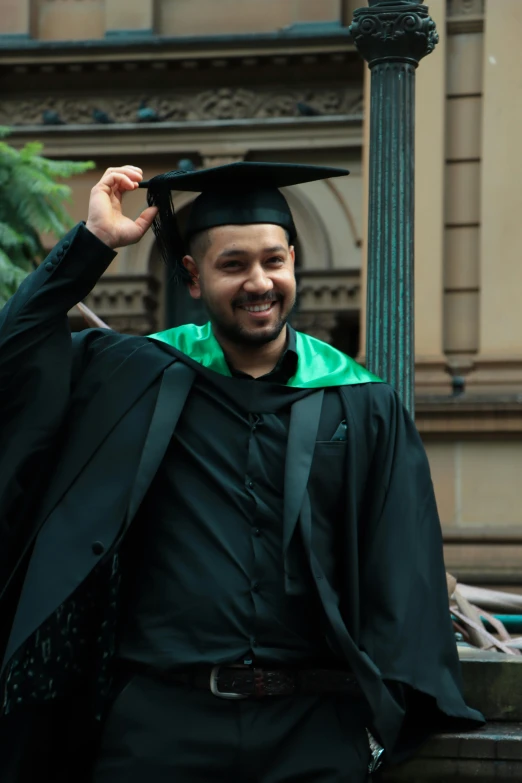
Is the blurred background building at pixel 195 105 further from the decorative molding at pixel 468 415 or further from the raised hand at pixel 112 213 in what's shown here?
the raised hand at pixel 112 213

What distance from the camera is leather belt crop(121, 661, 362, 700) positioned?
3.20 m

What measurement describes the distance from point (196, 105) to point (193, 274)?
12.4 meters

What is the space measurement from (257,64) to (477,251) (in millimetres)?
4712

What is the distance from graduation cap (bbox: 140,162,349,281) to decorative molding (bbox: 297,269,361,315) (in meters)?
11.2

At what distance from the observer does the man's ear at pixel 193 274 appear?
3576mm

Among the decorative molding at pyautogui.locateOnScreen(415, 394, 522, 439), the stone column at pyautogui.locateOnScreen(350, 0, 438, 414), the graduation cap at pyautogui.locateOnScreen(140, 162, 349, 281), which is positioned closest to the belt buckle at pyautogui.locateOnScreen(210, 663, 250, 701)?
the graduation cap at pyautogui.locateOnScreen(140, 162, 349, 281)

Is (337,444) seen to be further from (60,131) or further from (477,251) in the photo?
(60,131)

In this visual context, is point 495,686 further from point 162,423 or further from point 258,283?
point 258,283

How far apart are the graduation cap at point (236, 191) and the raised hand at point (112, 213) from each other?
4.7 inches

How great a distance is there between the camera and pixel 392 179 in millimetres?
4816

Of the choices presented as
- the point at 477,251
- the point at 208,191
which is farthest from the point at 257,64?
the point at 208,191

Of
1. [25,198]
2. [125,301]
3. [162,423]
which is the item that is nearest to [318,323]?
[125,301]

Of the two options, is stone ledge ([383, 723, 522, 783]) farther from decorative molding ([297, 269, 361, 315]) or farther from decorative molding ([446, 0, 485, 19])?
decorative molding ([297, 269, 361, 315])

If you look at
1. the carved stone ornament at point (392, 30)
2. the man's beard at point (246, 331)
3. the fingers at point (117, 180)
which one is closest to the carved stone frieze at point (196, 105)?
the carved stone ornament at point (392, 30)
